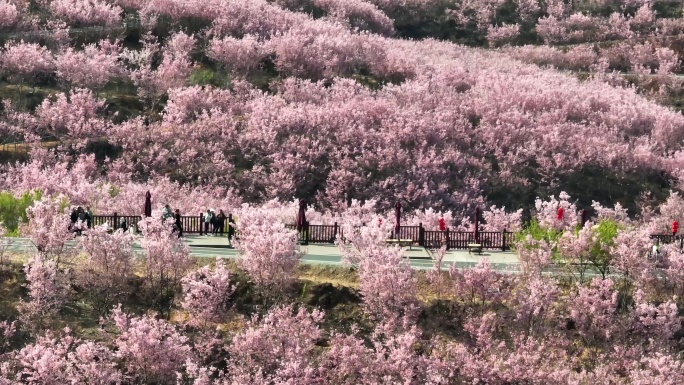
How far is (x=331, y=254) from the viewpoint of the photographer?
42.8m

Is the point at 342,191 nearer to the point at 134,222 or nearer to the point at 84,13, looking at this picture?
the point at 134,222

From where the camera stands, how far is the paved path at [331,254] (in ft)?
135

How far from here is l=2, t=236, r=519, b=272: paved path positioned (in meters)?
41.1

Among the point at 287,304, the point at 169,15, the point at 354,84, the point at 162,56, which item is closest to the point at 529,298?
the point at 287,304

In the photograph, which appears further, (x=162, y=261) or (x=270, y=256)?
(x=162, y=261)

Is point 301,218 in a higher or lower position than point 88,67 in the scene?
lower

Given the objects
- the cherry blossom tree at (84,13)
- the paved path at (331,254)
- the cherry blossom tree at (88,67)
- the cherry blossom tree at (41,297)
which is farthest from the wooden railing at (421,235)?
the cherry blossom tree at (84,13)

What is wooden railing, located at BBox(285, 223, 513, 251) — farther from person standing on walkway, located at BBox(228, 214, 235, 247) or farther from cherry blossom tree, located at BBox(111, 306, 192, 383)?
cherry blossom tree, located at BBox(111, 306, 192, 383)

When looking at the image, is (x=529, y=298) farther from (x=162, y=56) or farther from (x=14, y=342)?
(x=162, y=56)

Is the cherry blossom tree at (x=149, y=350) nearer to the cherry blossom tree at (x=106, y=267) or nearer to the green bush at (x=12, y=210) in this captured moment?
the cherry blossom tree at (x=106, y=267)

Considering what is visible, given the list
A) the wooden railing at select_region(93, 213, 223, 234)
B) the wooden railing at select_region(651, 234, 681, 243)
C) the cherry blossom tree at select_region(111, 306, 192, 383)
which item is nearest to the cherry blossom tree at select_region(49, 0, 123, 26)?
the wooden railing at select_region(93, 213, 223, 234)

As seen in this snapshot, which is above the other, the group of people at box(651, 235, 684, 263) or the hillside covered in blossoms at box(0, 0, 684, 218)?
the hillside covered in blossoms at box(0, 0, 684, 218)

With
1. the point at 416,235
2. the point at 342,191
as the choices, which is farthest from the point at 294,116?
the point at 416,235

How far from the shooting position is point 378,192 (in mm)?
62625
